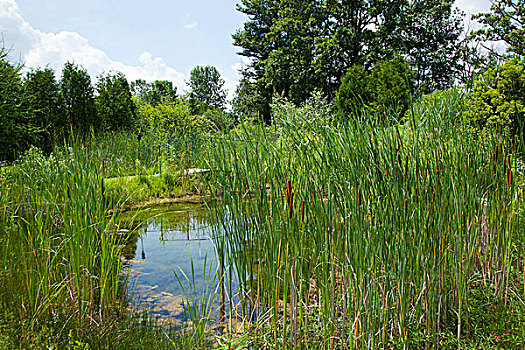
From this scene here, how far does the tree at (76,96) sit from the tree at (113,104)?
1.00 meters

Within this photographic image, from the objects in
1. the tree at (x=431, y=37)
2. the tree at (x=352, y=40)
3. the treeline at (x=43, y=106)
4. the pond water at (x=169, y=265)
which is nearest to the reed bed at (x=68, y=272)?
the pond water at (x=169, y=265)

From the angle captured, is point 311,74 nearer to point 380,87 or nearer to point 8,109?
point 380,87

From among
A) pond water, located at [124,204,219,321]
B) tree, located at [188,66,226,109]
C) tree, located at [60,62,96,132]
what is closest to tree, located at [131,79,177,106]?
tree, located at [188,66,226,109]

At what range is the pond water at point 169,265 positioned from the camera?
2453mm

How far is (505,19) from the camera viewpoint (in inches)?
493

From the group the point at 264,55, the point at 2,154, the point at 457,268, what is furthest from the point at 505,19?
the point at 2,154

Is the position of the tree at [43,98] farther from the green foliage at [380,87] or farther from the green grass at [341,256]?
the green grass at [341,256]

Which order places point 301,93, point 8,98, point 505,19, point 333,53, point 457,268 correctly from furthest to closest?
point 301,93 → point 333,53 → point 505,19 → point 8,98 → point 457,268

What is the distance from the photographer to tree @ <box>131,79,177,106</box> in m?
33.0

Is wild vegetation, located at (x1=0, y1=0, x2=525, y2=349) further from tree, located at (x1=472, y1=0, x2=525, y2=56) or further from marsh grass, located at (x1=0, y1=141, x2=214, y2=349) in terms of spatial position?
tree, located at (x1=472, y1=0, x2=525, y2=56)

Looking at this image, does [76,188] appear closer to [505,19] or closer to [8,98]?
[8,98]

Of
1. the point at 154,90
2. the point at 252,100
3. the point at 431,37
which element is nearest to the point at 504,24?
the point at 431,37

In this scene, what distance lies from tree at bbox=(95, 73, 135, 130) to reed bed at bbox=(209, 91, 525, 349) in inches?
446

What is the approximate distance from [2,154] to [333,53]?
14182 millimetres
